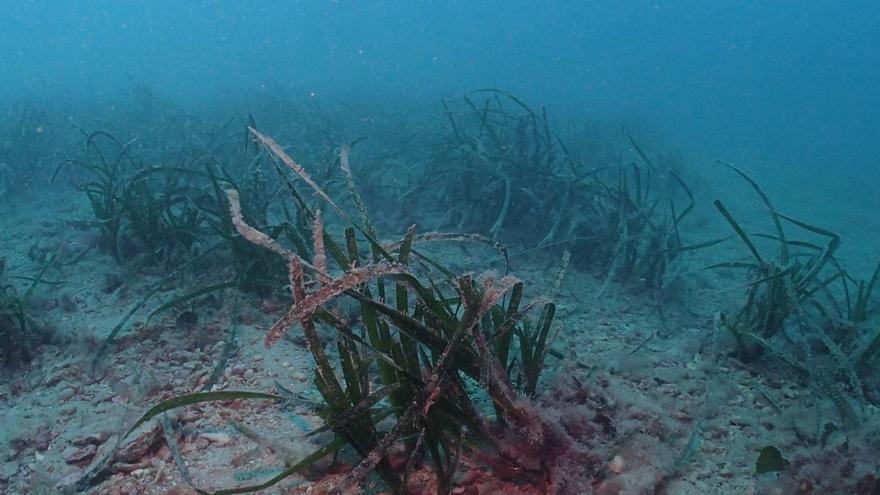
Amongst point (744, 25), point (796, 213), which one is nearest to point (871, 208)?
point (796, 213)

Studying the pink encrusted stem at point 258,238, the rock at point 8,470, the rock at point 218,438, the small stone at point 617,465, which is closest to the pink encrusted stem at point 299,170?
the pink encrusted stem at point 258,238

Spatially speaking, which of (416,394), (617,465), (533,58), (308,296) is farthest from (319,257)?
(533,58)

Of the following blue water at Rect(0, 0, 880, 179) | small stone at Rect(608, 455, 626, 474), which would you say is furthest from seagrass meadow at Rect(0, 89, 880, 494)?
blue water at Rect(0, 0, 880, 179)

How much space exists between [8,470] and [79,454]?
0.29 m

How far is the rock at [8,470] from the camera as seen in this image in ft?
7.35

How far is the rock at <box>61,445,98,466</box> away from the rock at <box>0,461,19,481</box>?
18cm

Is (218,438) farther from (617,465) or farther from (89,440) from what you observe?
(617,465)

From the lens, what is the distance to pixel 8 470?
2.28 meters

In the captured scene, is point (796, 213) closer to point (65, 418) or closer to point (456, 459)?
point (456, 459)

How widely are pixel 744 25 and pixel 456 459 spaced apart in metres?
178

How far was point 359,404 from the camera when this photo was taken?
70.2 inches

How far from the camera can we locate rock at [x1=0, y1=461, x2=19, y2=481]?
2.24 meters

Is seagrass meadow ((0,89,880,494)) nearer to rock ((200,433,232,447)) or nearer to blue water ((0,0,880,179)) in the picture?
rock ((200,433,232,447))

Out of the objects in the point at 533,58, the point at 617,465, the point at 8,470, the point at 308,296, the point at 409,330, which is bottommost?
the point at 8,470
